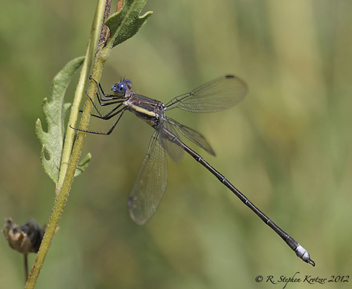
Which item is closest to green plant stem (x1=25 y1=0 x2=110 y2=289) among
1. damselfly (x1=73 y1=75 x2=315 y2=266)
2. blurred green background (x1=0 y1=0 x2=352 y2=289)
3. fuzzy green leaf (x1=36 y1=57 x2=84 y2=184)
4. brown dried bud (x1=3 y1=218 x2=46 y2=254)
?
fuzzy green leaf (x1=36 y1=57 x2=84 y2=184)

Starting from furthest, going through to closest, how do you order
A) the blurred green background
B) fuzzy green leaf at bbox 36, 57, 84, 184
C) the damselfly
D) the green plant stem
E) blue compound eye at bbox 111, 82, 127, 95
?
the blurred green background < the damselfly < blue compound eye at bbox 111, 82, 127, 95 < fuzzy green leaf at bbox 36, 57, 84, 184 < the green plant stem

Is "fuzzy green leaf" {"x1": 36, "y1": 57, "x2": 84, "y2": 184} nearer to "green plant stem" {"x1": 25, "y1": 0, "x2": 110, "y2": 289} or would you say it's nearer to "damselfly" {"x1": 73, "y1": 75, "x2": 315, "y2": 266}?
"green plant stem" {"x1": 25, "y1": 0, "x2": 110, "y2": 289}

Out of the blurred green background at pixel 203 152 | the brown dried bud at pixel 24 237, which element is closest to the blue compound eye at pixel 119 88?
the brown dried bud at pixel 24 237

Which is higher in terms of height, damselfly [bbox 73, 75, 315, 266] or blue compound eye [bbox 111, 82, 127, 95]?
blue compound eye [bbox 111, 82, 127, 95]

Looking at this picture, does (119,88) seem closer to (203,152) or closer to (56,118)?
(56,118)

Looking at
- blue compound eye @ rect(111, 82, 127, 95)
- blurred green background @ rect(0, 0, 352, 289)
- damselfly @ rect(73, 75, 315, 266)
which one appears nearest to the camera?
blue compound eye @ rect(111, 82, 127, 95)

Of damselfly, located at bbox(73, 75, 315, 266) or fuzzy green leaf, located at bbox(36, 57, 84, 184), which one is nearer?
fuzzy green leaf, located at bbox(36, 57, 84, 184)

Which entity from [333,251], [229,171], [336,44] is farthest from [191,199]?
[336,44]

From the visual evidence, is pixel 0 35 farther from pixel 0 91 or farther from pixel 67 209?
pixel 67 209
